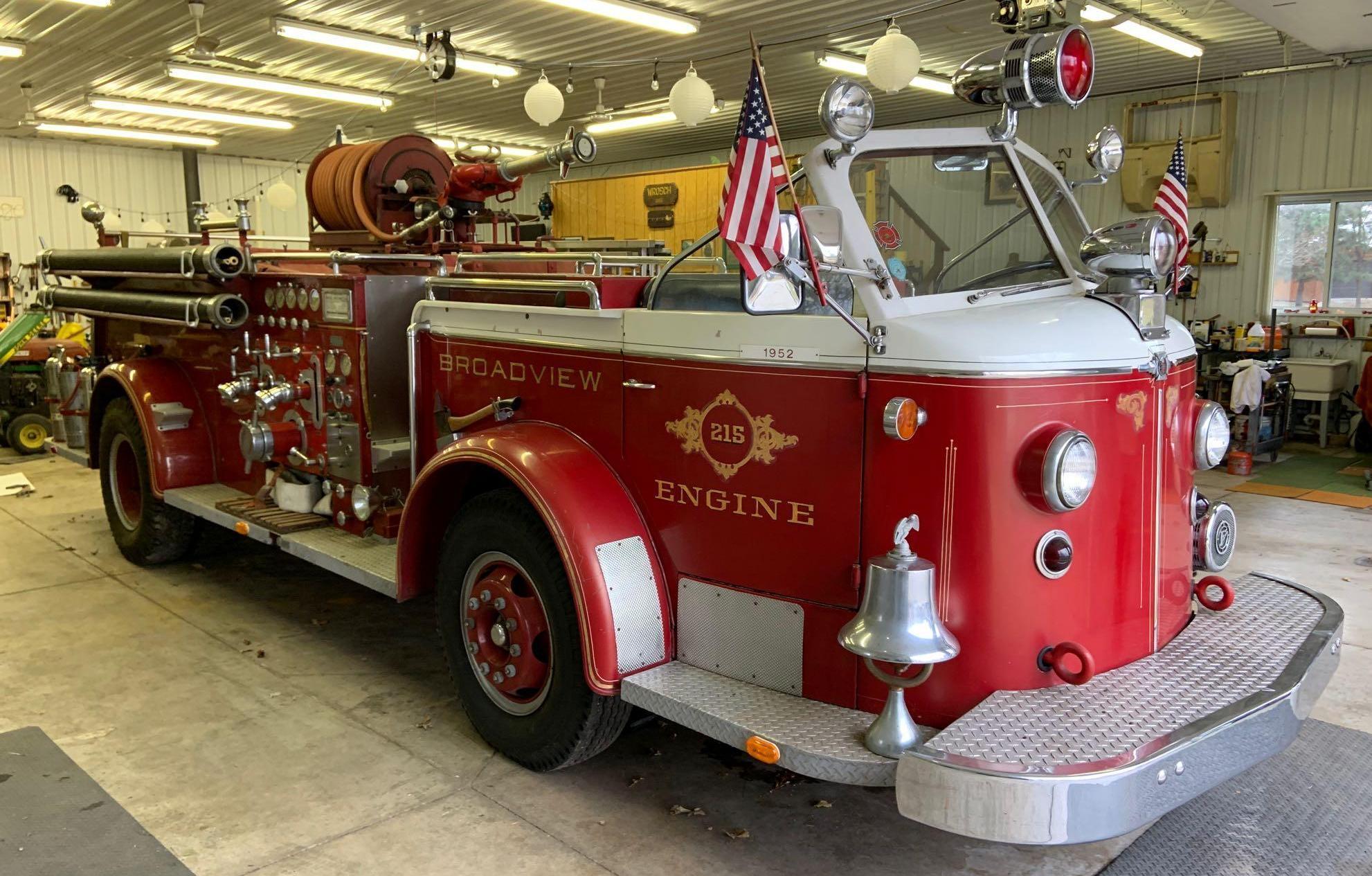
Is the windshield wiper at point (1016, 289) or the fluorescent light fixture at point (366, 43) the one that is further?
the fluorescent light fixture at point (366, 43)

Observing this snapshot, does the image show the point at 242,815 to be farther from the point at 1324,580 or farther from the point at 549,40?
the point at 549,40

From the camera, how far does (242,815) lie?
3.11 m

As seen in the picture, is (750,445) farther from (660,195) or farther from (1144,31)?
(660,195)

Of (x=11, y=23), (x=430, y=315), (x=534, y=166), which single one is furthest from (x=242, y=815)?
(x=11, y=23)

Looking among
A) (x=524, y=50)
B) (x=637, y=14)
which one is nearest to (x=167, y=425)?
(x=637, y=14)

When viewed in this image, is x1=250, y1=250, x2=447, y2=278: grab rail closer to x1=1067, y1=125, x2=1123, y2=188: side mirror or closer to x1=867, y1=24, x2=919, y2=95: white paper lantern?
x1=1067, y1=125, x2=1123, y2=188: side mirror

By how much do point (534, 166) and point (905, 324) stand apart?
2645 mm

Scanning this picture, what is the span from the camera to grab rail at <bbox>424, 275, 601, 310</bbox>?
3.22 metres

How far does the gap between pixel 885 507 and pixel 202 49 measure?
9.71 metres

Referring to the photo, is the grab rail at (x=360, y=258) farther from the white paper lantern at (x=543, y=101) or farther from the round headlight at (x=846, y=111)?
the white paper lantern at (x=543, y=101)

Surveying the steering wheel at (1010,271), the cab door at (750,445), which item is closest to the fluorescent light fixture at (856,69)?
the steering wheel at (1010,271)

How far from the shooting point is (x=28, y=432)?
31.9ft

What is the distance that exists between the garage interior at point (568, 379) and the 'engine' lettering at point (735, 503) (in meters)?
0.03

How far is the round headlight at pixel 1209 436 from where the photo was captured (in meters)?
3.08
